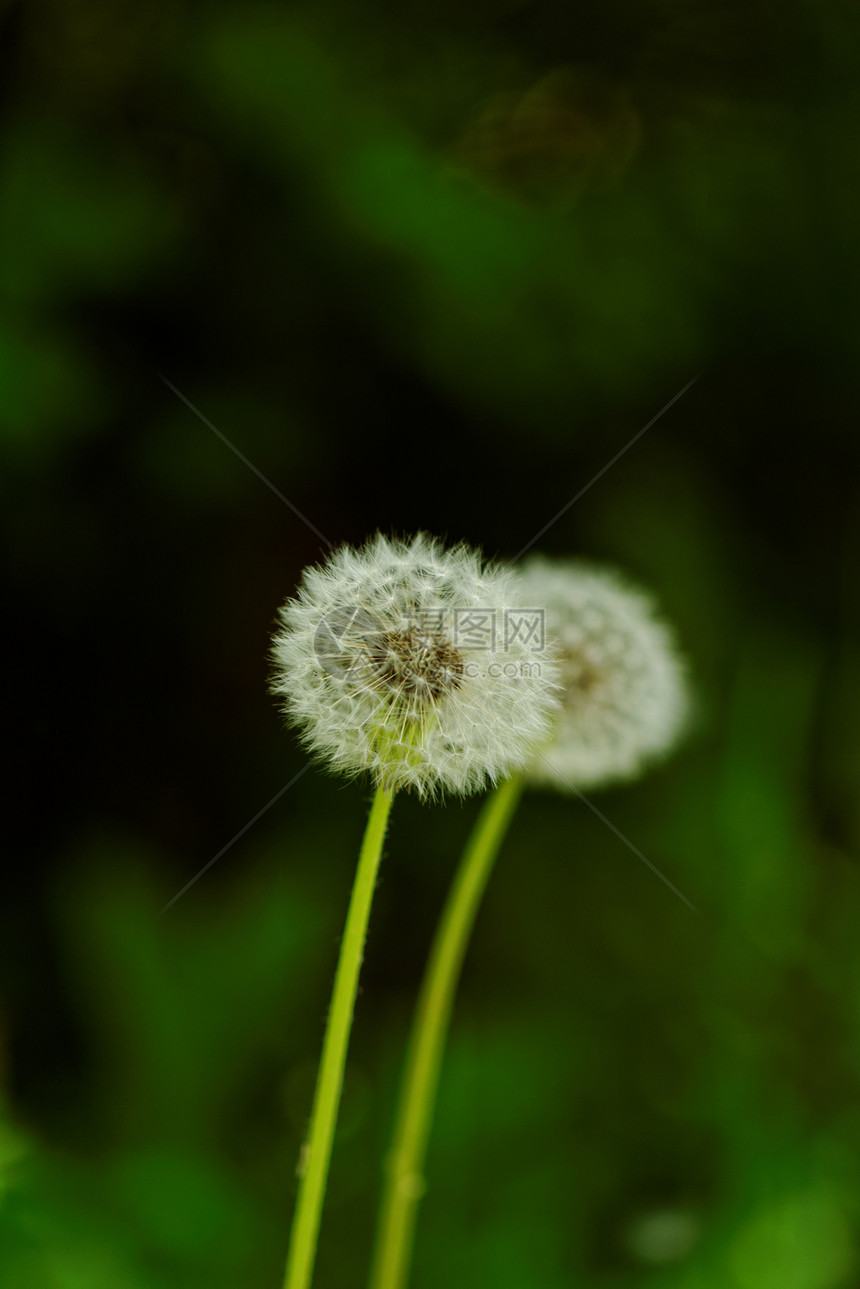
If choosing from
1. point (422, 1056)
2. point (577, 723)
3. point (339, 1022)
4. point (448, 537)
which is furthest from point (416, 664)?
point (448, 537)

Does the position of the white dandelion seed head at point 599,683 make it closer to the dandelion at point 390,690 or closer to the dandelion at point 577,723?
the dandelion at point 577,723

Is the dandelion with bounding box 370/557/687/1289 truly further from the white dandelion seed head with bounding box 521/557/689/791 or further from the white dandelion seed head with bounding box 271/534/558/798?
the white dandelion seed head with bounding box 271/534/558/798

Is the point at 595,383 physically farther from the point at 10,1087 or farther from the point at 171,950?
the point at 10,1087

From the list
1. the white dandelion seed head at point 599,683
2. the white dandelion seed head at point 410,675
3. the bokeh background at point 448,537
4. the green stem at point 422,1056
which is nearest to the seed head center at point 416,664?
the white dandelion seed head at point 410,675

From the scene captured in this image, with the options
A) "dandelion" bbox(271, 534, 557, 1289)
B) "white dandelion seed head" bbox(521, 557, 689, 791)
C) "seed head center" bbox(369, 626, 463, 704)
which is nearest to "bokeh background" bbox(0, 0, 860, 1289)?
"white dandelion seed head" bbox(521, 557, 689, 791)

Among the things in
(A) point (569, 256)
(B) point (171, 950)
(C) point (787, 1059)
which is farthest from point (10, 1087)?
(A) point (569, 256)

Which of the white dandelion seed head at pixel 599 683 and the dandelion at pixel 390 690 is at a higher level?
→ the white dandelion seed head at pixel 599 683

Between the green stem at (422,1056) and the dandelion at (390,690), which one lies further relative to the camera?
the green stem at (422,1056)
